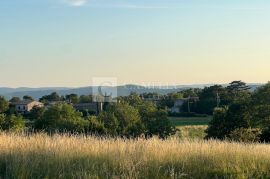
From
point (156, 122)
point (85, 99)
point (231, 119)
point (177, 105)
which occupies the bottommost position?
point (156, 122)

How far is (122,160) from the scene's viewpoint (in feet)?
25.3

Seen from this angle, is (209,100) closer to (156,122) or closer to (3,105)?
(3,105)

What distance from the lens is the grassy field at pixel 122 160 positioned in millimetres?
7155

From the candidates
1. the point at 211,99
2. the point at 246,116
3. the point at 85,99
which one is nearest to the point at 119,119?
the point at 246,116

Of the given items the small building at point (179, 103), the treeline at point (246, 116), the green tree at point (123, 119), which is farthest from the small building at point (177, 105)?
the green tree at point (123, 119)

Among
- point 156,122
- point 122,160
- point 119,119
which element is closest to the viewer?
point 122,160

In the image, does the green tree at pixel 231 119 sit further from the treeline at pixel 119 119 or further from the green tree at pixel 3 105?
the green tree at pixel 3 105

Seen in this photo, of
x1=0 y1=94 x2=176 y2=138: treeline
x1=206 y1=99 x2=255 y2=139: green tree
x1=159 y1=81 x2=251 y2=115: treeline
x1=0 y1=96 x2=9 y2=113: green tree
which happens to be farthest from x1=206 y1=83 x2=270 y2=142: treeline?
x1=0 y1=96 x2=9 y2=113: green tree

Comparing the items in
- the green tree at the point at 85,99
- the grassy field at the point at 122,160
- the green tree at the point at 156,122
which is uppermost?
the green tree at the point at 85,99

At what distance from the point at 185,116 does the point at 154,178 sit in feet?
312

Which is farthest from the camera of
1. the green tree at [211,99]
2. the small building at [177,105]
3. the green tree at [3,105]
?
the small building at [177,105]

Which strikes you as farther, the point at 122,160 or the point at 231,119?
the point at 231,119

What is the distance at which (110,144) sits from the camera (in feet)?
30.6

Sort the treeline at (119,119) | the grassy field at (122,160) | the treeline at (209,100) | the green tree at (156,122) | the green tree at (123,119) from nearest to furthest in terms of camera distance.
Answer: the grassy field at (122,160), the green tree at (123,119), the treeline at (119,119), the green tree at (156,122), the treeline at (209,100)
